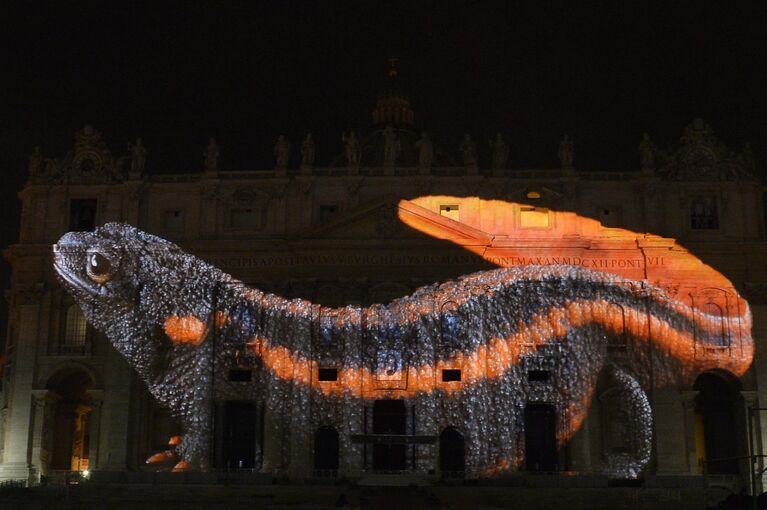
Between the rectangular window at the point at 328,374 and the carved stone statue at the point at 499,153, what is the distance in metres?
18.5

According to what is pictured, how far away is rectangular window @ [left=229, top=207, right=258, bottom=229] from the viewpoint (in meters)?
61.0

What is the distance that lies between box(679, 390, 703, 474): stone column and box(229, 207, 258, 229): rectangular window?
26.0m

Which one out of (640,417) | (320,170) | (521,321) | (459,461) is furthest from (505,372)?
(320,170)

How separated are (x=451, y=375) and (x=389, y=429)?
38.0 ft

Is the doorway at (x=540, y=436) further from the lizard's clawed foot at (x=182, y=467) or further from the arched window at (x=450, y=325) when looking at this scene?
the lizard's clawed foot at (x=182, y=467)

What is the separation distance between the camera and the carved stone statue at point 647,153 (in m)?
60.3

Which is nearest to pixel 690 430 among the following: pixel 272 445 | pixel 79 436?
pixel 272 445

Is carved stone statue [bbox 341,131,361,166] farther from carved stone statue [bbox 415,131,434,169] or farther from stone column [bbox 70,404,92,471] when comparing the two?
stone column [bbox 70,404,92,471]

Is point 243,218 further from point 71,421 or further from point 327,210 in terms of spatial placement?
point 71,421

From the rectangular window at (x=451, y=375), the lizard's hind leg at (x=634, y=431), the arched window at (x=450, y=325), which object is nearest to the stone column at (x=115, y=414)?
the rectangular window at (x=451, y=375)

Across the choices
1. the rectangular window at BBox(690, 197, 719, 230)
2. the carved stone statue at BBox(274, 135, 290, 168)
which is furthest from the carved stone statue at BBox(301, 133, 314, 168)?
the rectangular window at BBox(690, 197, 719, 230)

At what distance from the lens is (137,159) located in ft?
203

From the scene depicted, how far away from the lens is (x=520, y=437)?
52031 mm

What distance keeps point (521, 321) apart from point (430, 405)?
235 inches
